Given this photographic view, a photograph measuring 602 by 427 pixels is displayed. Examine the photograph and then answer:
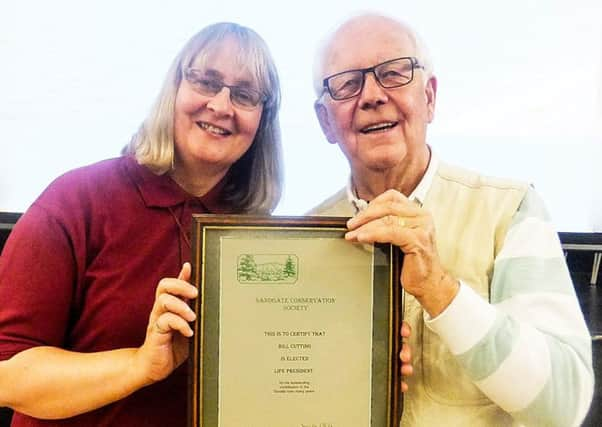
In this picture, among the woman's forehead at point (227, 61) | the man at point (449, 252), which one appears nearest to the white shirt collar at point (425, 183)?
the man at point (449, 252)

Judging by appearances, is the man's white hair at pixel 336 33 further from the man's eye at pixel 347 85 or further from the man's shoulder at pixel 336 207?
the man's shoulder at pixel 336 207

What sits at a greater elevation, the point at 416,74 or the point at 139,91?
the point at 139,91

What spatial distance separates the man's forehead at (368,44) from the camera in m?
1.07

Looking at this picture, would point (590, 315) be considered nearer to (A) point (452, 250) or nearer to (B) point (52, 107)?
(A) point (452, 250)

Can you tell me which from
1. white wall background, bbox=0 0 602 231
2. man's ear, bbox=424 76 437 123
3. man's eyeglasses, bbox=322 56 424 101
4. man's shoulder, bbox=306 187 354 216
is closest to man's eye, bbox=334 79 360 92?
man's eyeglasses, bbox=322 56 424 101

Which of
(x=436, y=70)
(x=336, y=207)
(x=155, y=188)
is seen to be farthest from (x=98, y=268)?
(x=436, y=70)

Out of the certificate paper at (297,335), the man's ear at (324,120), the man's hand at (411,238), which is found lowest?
the certificate paper at (297,335)

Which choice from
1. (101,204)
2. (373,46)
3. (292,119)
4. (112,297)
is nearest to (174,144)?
(101,204)

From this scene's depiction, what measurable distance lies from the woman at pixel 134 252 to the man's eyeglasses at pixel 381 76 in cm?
14

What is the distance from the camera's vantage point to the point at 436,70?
1758mm

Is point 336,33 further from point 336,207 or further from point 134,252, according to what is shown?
point 134,252

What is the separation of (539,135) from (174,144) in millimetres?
1167

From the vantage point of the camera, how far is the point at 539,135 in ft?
5.85

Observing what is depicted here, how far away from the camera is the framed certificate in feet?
2.89
